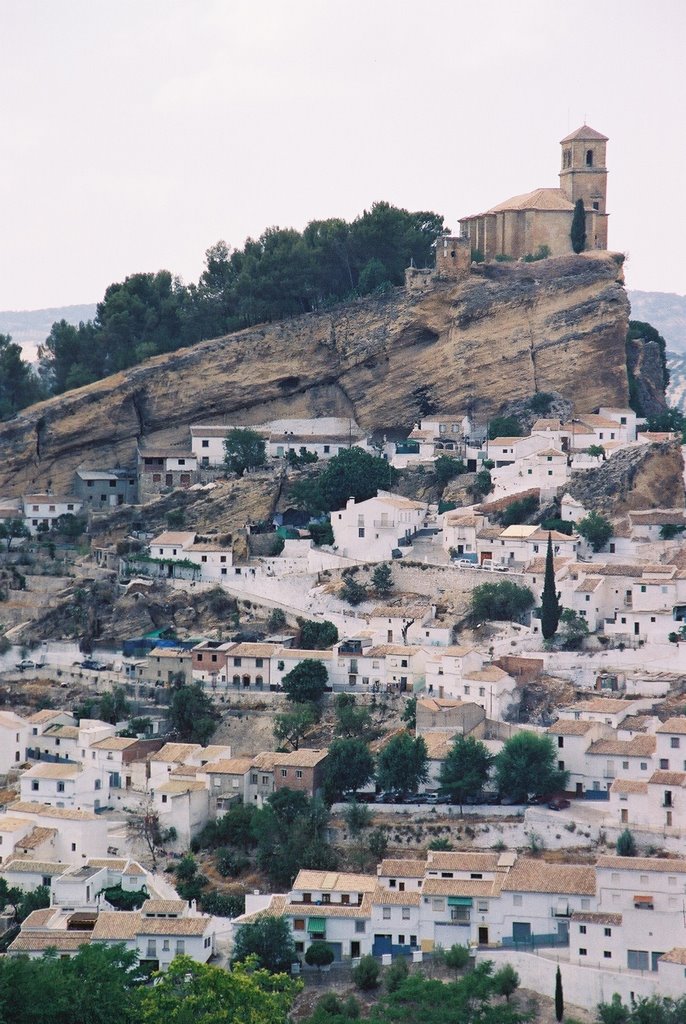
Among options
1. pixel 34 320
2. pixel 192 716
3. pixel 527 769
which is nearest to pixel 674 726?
pixel 527 769

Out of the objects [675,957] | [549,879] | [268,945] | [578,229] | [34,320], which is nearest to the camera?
[675,957]

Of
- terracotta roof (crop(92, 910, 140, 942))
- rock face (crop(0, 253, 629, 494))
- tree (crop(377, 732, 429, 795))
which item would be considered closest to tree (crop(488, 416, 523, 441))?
rock face (crop(0, 253, 629, 494))

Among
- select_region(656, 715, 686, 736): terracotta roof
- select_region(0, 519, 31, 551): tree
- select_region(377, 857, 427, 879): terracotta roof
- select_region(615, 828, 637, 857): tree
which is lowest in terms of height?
select_region(377, 857, 427, 879): terracotta roof

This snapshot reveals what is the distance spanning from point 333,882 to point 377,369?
2338 cm

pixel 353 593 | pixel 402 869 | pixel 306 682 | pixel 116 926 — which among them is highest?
pixel 353 593

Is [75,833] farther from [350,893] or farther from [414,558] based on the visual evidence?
[414,558]

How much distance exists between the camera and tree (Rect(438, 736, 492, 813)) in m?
41.3

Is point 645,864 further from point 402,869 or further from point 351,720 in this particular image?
point 351,720

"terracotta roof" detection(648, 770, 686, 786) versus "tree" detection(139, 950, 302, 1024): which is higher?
"terracotta roof" detection(648, 770, 686, 786)

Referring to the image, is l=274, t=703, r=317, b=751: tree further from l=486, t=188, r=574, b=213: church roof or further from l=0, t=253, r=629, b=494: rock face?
l=486, t=188, r=574, b=213: church roof

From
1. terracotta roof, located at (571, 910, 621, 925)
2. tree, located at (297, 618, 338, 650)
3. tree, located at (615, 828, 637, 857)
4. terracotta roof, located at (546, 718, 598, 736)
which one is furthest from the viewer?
tree, located at (297, 618, 338, 650)

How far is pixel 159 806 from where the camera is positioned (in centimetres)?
4312

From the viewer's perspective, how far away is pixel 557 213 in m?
61.3

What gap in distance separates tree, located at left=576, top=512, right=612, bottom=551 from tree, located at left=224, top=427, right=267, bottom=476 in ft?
35.1
